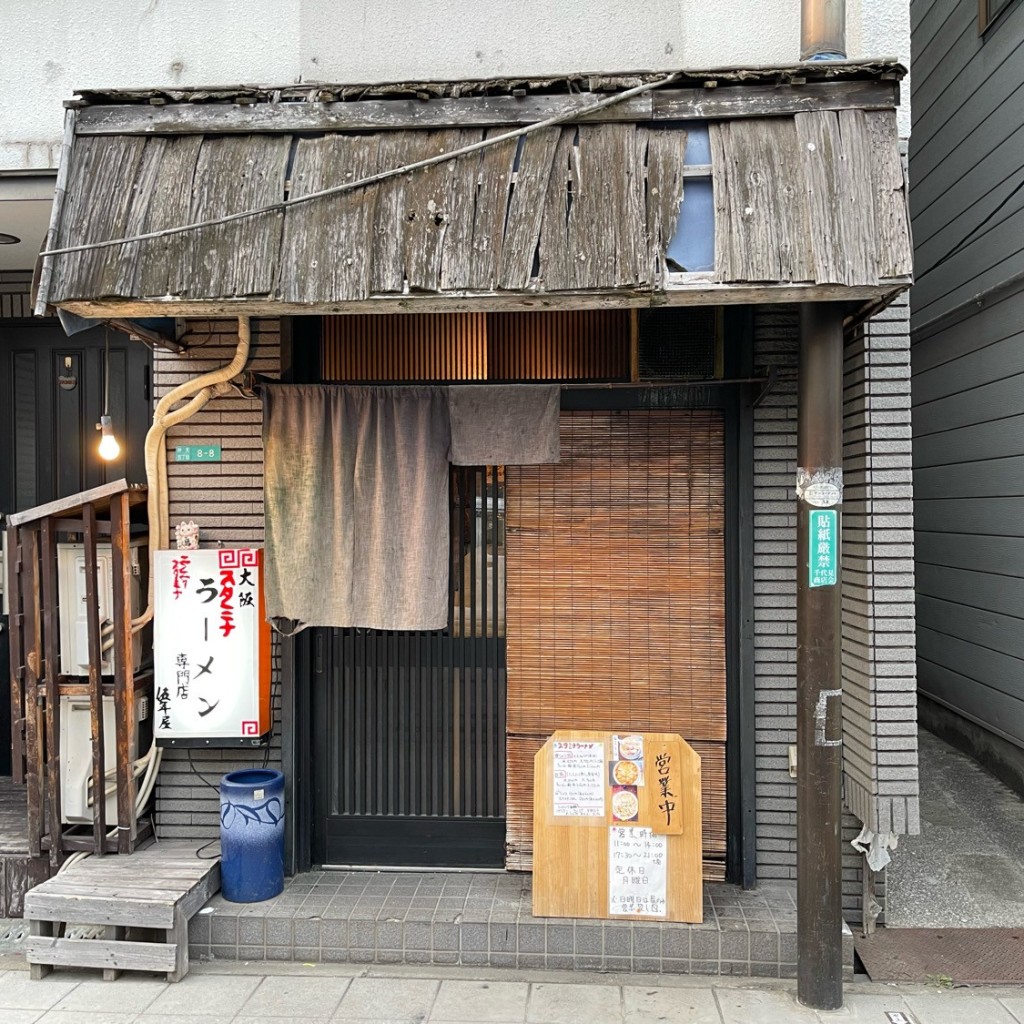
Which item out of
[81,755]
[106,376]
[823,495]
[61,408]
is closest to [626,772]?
[823,495]

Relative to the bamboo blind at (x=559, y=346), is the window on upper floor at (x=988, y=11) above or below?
above

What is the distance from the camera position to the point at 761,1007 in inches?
191

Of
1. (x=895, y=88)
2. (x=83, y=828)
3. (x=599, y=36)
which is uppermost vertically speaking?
(x=599, y=36)

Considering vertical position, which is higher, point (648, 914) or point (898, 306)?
point (898, 306)

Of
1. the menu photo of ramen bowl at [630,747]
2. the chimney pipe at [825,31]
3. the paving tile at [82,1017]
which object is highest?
the chimney pipe at [825,31]

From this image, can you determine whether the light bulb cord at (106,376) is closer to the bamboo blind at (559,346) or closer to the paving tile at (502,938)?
the bamboo blind at (559,346)

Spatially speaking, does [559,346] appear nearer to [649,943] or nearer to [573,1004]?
[649,943]

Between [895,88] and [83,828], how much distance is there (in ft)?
23.4

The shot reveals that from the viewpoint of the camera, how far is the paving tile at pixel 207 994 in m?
4.89

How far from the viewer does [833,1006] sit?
481 cm

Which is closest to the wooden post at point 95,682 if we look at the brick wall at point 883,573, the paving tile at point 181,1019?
the paving tile at point 181,1019

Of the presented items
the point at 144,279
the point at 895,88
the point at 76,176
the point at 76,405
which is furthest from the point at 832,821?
the point at 76,405

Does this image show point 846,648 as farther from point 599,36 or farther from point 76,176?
point 76,176

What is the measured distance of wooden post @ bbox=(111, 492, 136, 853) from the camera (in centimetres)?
572
